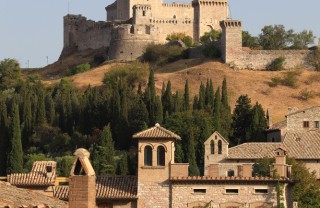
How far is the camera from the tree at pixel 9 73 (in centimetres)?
12437

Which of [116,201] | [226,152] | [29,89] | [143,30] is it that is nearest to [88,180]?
[116,201]

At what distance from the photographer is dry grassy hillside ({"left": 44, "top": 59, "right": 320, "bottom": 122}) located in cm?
11488

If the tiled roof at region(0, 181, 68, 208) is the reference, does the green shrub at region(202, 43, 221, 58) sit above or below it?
above

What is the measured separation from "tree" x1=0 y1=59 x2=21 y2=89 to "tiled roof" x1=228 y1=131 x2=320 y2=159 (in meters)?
54.6

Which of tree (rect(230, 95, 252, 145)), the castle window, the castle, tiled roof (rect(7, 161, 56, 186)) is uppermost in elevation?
the castle

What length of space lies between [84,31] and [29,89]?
47.7 meters

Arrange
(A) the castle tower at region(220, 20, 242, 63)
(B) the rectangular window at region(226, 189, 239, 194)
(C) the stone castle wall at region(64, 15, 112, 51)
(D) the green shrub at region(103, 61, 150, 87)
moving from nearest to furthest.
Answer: (B) the rectangular window at region(226, 189, 239, 194)
(D) the green shrub at region(103, 61, 150, 87)
(A) the castle tower at region(220, 20, 242, 63)
(C) the stone castle wall at region(64, 15, 112, 51)

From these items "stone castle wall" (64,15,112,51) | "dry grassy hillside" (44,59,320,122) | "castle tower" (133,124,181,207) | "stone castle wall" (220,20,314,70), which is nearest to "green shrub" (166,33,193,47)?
"stone castle wall" (64,15,112,51)

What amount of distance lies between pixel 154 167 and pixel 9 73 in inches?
3392

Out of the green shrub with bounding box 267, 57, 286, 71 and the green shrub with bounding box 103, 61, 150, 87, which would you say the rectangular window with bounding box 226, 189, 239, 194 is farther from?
the green shrub with bounding box 267, 57, 286, 71

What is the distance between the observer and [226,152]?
70.8 m

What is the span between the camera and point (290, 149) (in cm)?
7100

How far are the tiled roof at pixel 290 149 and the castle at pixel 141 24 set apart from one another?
6371 centimetres

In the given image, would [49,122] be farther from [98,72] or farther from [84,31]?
[84,31]
